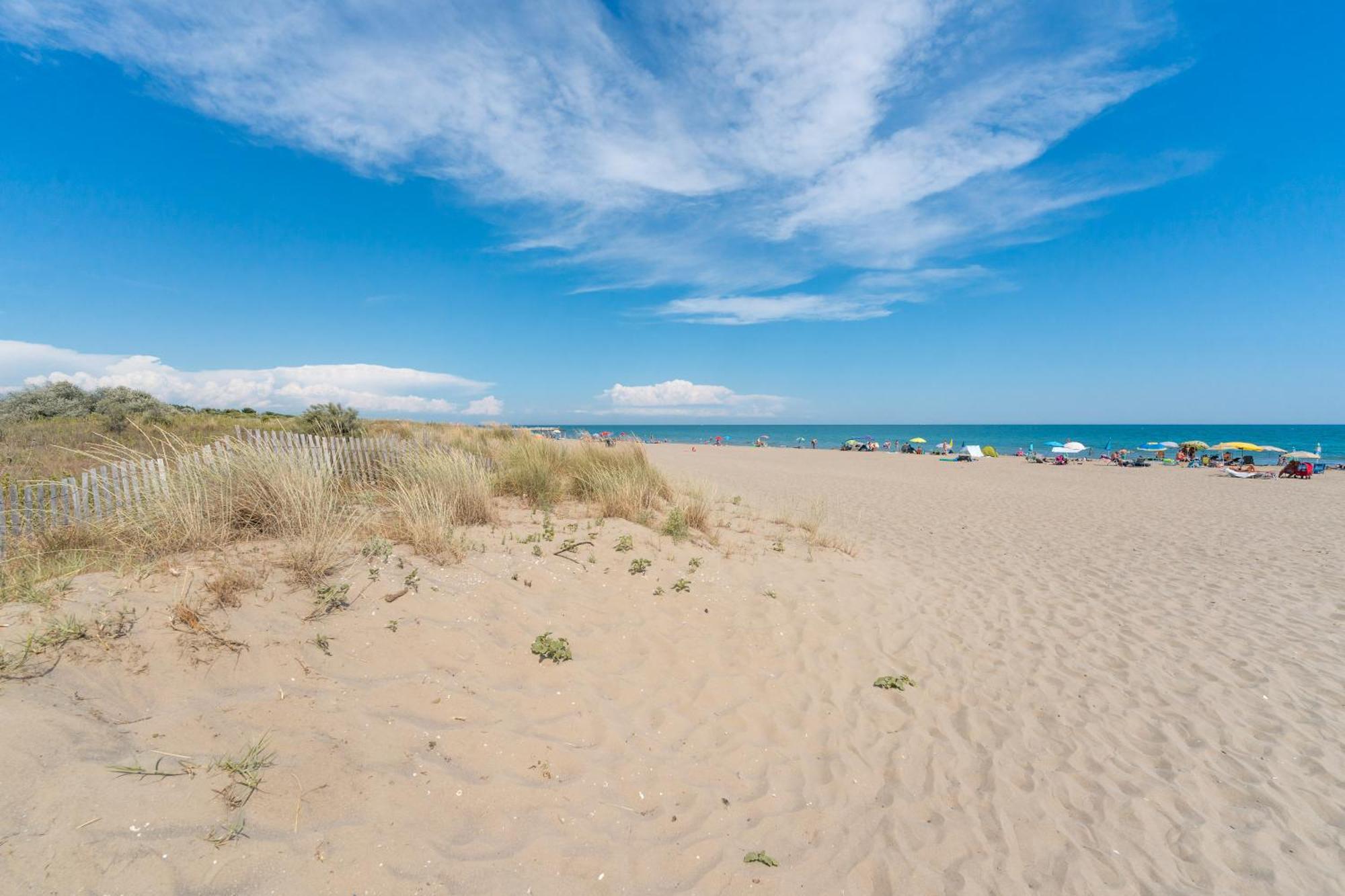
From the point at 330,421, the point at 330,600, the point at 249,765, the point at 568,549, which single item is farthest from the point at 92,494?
the point at 330,421

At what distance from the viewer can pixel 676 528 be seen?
26.2 feet

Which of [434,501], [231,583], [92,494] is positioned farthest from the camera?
[434,501]

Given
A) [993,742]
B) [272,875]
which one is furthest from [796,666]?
[272,875]

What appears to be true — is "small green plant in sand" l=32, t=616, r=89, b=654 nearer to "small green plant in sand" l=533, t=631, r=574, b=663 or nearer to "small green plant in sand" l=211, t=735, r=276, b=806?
"small green plant in sand" l=211, t=735, r=276, b=806

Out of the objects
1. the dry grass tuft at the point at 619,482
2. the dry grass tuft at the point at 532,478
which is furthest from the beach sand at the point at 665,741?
the dry grass tuft at the point at 532,478

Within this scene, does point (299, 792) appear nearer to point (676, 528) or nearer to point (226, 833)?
point (226, 833)

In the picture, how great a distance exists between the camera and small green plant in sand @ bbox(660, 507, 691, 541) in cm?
792

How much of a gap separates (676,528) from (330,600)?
15.0 feet

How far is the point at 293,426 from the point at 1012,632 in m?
22.3

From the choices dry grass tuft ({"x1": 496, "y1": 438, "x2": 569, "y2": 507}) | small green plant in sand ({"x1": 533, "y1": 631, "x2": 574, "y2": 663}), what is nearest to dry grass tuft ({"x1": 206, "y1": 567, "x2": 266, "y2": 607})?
small green plant in sand ({"x1": 533, "y1": 631, "x2": 574, "y2": 663})

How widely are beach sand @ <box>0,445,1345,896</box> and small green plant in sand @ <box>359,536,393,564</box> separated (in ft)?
0.61

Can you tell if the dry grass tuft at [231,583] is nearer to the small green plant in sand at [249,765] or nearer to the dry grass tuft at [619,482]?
the small green plant in sand at [249,765]

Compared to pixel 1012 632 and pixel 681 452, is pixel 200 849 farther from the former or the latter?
pixel 681 452

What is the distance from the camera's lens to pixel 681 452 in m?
42.5
